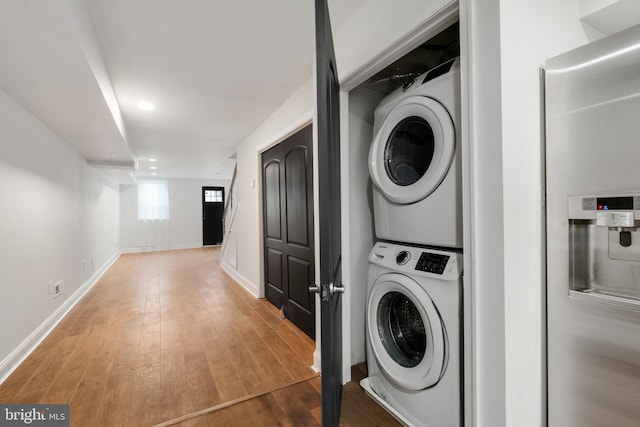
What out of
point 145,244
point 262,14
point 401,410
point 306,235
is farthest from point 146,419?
point 145,244

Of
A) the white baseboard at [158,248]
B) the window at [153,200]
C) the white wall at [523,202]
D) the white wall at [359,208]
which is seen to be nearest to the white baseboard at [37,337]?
the white wall at [359,208]

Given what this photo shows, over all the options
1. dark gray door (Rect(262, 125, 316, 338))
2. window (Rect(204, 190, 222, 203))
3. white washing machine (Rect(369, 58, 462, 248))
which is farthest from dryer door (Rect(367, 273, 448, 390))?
window (Rect(204, 190, 222, 203))

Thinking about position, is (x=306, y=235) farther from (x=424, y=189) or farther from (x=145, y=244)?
(x=145, y=244)

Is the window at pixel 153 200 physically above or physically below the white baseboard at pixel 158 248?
above

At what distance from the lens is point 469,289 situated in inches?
40.0

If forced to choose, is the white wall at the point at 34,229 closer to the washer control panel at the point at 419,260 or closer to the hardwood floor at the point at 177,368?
the hardwood floor at the point at 177,368

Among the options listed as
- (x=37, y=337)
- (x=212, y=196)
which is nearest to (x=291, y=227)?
(x=37, y=337)

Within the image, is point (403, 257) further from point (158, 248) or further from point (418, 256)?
point (158, 248)

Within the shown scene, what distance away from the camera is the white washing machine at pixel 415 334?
4.06 ft

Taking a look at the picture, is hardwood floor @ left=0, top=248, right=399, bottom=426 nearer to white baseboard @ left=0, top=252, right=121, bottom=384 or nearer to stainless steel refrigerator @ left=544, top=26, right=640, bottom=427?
white baseboard @ left=0, top=252, right=121, bottom=384

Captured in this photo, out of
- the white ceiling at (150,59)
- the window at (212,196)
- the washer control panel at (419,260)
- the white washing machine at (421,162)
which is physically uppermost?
the white ceiling at (150,59)

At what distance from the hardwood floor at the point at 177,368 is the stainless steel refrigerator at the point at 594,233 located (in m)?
0.93

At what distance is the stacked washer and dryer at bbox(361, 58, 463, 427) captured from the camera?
1.25 meters

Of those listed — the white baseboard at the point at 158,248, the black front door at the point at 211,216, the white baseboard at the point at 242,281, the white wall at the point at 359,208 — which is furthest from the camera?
the black front door at the point at 211,216
